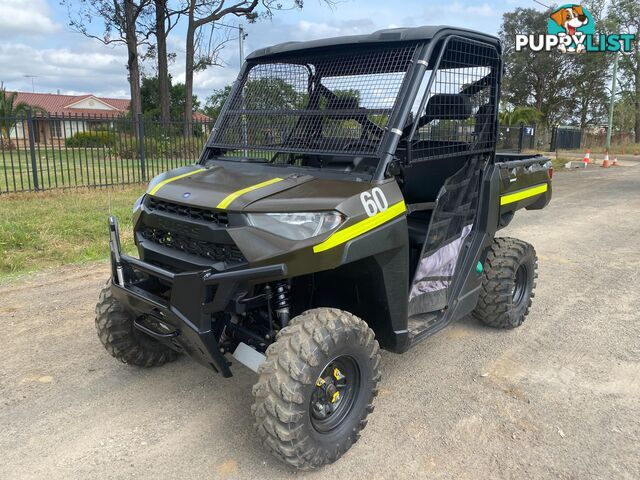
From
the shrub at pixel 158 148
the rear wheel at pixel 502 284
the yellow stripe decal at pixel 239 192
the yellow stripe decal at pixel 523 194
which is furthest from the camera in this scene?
the shrub at pixel 158 148

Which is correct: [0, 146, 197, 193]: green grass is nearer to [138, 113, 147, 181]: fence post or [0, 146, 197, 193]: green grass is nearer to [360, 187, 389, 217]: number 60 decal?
[138, 113, 147, 181]: fence post

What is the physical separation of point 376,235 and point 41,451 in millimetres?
2073

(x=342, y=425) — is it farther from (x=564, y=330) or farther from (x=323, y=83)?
(x=564, y=330)

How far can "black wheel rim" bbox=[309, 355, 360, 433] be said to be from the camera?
275 centimetres

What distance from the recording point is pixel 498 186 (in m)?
3.97

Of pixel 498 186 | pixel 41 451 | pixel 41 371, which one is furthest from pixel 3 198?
pixel 498 186

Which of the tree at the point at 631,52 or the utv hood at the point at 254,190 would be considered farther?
the tree at the point at 631,52

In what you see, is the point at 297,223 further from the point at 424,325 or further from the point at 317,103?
the point at 424,325

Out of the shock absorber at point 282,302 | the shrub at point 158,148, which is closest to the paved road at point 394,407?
the shock absorber at point 282,302

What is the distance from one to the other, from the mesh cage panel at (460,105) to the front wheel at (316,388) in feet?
3.77

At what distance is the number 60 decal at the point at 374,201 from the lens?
8.78ft

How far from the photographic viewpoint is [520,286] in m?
4.67

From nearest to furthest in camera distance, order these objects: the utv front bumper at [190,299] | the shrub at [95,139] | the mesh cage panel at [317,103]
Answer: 1. the utv front bumper at [190,299]
2. the mesh cage panel at [317,103]
3. the shrub at [95,139]

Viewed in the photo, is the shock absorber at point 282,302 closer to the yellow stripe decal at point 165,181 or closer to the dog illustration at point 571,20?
the yellow stripe decal at point 165,181
